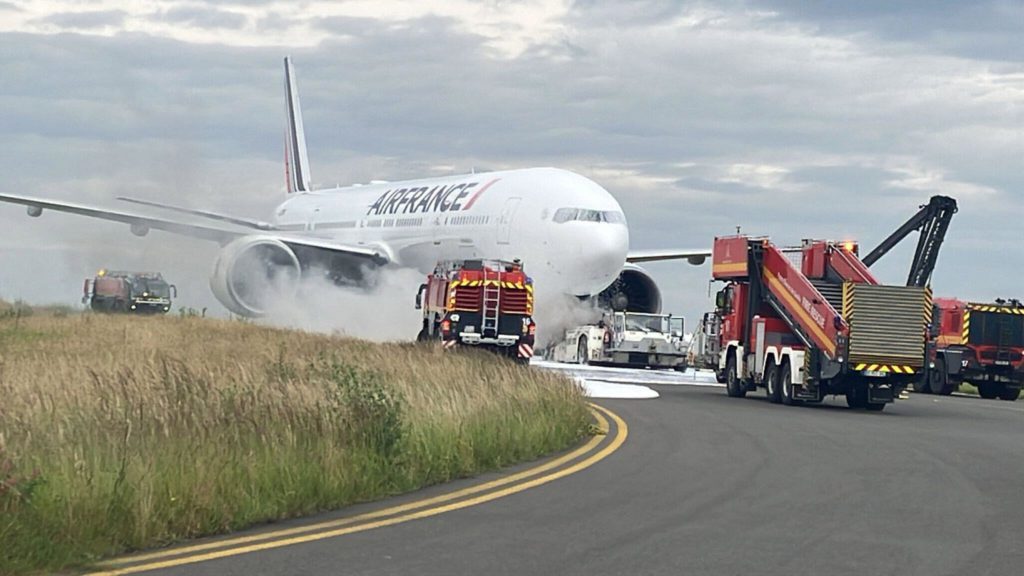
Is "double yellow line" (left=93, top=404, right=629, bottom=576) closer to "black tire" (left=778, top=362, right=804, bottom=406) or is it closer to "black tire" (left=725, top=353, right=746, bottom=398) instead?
"black tire" (left=778, top=362, right=804, bottom=406)

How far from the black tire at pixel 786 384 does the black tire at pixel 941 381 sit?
38.8 feet

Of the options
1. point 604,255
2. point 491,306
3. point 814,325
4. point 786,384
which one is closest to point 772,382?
point 786,384

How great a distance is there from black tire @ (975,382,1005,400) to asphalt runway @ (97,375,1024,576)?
71.8ft

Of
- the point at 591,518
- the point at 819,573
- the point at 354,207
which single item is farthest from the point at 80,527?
the point at 354,207

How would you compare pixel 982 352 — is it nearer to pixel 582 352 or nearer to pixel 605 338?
pixel 605 338

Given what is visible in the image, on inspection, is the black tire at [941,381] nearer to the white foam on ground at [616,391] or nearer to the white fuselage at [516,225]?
the white fuselage at [516,225]

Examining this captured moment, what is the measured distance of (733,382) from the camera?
102 feet

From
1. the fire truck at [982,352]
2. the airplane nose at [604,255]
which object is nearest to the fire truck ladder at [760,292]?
the airplane nose at [604,255]

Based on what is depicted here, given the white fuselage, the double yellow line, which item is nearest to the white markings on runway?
the white fuselage

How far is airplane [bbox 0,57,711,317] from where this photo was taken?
128 feet

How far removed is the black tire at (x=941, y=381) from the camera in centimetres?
3888

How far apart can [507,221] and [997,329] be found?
41.0 feet

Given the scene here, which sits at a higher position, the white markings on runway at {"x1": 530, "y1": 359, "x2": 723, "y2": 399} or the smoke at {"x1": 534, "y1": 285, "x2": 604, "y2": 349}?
the smoke at {"x1": 534, "y1": 285, "x2": 604, "y2": 349}

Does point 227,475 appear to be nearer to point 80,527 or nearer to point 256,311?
point 80,527
